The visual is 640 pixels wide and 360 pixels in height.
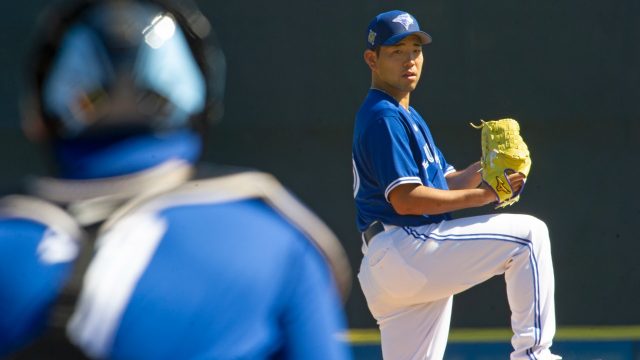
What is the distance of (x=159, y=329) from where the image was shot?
49.8 inches

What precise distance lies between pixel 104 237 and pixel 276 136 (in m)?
5.40

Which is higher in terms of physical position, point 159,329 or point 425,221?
point 159,329

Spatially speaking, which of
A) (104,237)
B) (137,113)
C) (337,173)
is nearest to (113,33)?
(137,113)

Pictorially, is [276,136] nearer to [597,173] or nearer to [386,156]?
[597,173]

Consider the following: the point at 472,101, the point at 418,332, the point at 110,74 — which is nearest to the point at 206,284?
the point at 110,74

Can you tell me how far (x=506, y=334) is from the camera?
628 centimetres

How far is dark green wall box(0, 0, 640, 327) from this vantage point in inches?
259

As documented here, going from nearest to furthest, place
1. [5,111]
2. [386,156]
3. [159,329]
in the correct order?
[159,329] < [386,156] < [5,111]

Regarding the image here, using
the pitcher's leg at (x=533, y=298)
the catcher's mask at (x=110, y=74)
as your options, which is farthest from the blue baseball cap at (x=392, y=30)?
the catcher's mask at (x=110, y=74)

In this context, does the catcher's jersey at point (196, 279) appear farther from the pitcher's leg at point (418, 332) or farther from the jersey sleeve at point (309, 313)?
the pitcher's leg at point (418, 332)

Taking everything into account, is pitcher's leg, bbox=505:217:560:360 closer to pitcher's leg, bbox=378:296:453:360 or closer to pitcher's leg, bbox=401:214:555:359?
pitcher's leg, bbox=401:214:555:359

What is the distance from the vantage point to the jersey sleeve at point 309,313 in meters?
1.33

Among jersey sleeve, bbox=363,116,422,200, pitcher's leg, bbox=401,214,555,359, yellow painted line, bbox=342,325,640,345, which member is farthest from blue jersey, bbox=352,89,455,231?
yellow painted line, bbox=342,325,640,345

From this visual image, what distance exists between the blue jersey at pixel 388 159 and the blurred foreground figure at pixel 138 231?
3.02m
